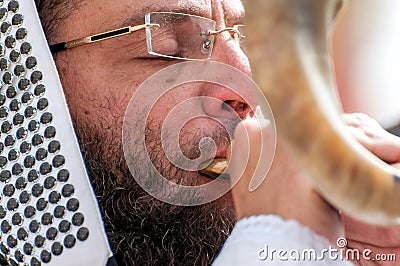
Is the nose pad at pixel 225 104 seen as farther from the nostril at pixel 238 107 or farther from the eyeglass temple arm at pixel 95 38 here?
the eyeglass temple arm at pixel 95 38

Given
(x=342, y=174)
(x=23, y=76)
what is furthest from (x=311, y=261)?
(x=23, y=76)

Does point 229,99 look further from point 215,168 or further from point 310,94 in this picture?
point 310,94

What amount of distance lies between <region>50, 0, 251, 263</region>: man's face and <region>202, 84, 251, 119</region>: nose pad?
0.02 m

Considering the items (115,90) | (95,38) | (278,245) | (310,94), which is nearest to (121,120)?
(115,90)

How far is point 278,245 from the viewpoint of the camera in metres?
1.04

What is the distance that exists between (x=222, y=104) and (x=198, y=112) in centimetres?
6

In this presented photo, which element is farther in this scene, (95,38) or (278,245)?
(95,38)

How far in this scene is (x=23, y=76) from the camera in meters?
1.58

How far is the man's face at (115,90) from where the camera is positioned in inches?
67.2

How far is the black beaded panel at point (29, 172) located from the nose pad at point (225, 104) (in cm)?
34

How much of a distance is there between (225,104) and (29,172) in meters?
0.43

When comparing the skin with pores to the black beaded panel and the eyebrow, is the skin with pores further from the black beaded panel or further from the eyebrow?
the black beaded panel

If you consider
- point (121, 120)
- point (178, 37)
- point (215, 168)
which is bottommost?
point (215, 168)

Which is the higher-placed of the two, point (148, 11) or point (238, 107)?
point (148, 11)
